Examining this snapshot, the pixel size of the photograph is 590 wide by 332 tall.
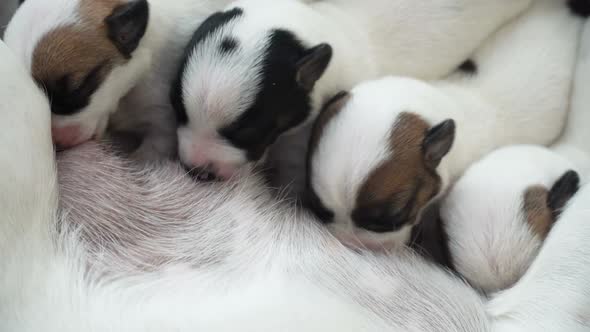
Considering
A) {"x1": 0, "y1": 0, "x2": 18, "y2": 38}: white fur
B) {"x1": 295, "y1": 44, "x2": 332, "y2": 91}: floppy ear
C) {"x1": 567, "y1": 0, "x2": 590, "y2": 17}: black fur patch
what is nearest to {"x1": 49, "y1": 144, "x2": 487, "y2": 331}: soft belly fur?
{"x1": 295, "y1": 44, "x2": 332, "y2": 91}: floppy ear

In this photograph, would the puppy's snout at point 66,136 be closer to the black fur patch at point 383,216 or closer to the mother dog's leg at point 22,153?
the mother dog's leg at point 22,153

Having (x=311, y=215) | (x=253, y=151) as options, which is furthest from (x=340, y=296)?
(x=253, y=151)

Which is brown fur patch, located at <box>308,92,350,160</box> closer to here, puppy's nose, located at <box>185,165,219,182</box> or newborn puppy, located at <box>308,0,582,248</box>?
newborn puppy, located at <box>308,0,582,248</box>

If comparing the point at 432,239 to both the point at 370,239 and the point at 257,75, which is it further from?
the point at 257,75

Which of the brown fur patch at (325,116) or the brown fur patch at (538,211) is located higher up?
the brown fur patch at (325,116)

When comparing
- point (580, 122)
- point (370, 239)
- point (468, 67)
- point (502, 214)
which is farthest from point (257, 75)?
point (580, 122)

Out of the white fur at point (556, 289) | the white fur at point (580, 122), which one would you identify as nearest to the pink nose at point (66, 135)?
the white fur at point (556, 289)
